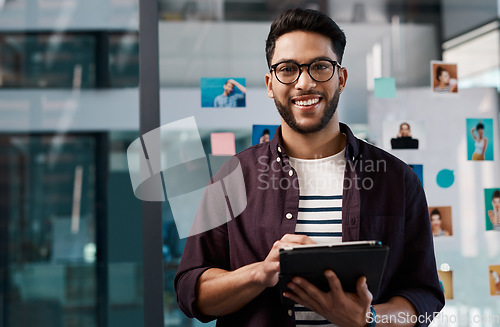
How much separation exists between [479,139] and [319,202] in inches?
52.6

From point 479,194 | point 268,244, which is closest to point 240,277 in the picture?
point 268,244

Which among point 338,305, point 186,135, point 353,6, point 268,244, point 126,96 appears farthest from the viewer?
point 126,96

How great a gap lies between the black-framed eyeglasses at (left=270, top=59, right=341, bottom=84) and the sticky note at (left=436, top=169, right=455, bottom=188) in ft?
3.84

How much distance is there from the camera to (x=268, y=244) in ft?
4.48

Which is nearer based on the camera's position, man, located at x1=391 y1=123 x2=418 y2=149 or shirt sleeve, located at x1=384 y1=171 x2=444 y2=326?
shirt sleeve, located at x1=384 y1=171 x2=444 y2=326

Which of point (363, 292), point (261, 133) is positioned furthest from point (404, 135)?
point (363, 292)

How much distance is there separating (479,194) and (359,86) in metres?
0.75

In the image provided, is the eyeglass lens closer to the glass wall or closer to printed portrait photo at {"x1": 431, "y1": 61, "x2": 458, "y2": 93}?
printed portrait photo at {"x1": 431, "y1": 61, "x2": 458, "y2": 93}

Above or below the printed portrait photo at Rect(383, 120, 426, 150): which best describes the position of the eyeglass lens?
above

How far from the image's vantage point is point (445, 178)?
2.31 m

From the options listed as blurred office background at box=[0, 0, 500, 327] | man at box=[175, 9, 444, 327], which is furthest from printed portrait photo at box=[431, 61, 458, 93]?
blurred office background at box=[0, 0, 500, 327]

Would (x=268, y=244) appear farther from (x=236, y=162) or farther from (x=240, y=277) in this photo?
(x=236, y=162)

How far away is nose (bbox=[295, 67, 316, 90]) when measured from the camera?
Answer: 1.34 metres

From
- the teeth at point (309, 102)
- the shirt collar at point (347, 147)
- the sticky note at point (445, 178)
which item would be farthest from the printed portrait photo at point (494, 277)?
the teeth at point (309, 102)
